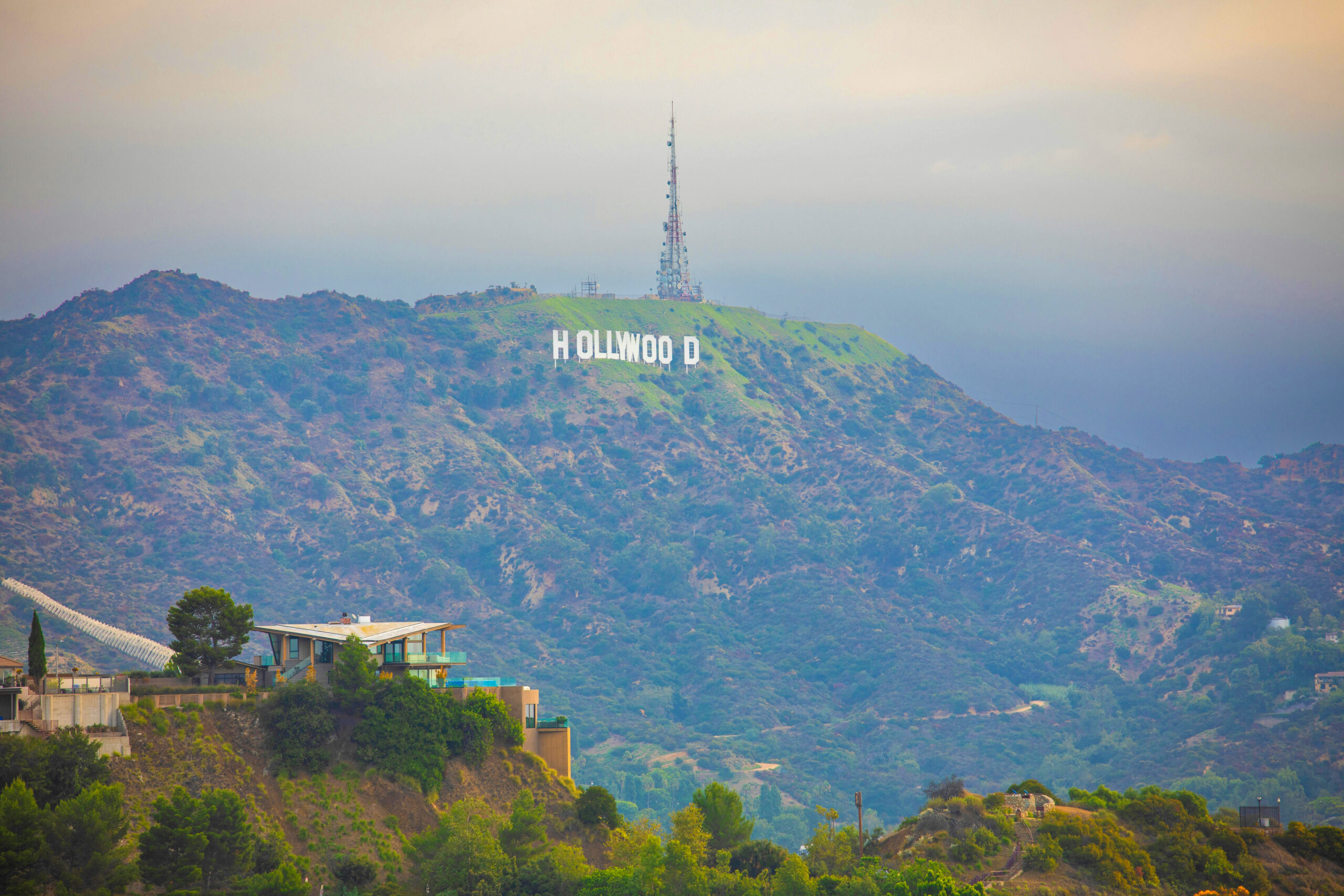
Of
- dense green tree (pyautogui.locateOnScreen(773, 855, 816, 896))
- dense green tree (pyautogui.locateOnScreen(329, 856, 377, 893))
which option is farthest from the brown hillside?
dense green tree (pyautogui.locateOnScreen(773, 855, 816, 896))

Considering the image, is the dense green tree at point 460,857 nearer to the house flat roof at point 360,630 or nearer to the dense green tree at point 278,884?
the dense green tree at point 278,884

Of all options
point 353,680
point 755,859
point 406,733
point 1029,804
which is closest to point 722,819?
point 755,859

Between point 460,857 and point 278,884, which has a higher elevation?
point 278,884

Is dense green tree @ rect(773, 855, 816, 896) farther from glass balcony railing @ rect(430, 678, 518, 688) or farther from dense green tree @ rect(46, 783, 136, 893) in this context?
dense green tree @ rect(46, 783, 136, 893)

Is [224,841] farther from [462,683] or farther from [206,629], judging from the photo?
[462,683]

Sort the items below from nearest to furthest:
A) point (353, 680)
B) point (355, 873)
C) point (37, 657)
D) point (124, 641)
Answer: point (355, 873), point (37, 657), point (353, 680), point (124, 641)
